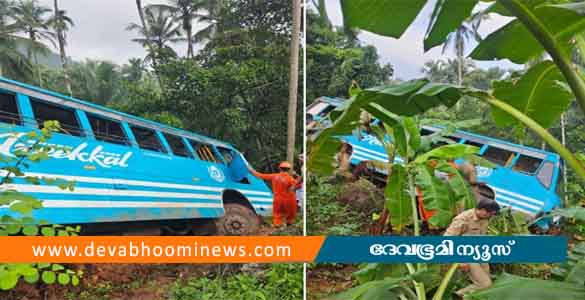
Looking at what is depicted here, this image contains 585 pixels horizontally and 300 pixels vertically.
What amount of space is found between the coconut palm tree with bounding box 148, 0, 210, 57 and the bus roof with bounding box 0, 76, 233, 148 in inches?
13.7

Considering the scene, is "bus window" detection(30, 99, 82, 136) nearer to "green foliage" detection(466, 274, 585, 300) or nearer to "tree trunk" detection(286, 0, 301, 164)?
"tree trunk" detection(286, 0, 301, 164)

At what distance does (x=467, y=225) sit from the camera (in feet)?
5.85

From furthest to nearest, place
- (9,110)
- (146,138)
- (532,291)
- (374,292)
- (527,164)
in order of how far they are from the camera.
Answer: (527,164) < (146,138) < (9,110) < (374,292) < (532,291)

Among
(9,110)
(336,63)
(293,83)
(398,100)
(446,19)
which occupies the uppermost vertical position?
(336,63)

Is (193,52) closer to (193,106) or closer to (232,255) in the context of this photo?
(193,106)

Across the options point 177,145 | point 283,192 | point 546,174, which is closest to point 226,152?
point 177,145

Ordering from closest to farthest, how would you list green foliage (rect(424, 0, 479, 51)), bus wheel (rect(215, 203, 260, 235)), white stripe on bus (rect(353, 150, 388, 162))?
green foliage (rect(424, 0, 479, 51)) < bus wheel (rect(215, 203, 260, 235)) < white stripe on bus (rect(353, 150, 388, 162))

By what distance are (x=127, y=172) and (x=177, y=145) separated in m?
0.24

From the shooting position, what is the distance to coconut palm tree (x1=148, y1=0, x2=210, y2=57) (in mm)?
1888

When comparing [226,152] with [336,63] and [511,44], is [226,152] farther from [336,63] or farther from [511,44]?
[511,44]

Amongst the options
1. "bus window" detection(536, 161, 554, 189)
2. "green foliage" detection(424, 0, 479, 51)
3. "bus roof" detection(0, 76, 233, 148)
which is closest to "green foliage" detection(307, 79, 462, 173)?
"green foliage" detection(424, 0, 479, 51)

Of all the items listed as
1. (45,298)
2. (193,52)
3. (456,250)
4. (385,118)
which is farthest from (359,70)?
(45,298)

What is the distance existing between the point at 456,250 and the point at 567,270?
37cm

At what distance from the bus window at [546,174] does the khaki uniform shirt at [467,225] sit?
0.49 meters
